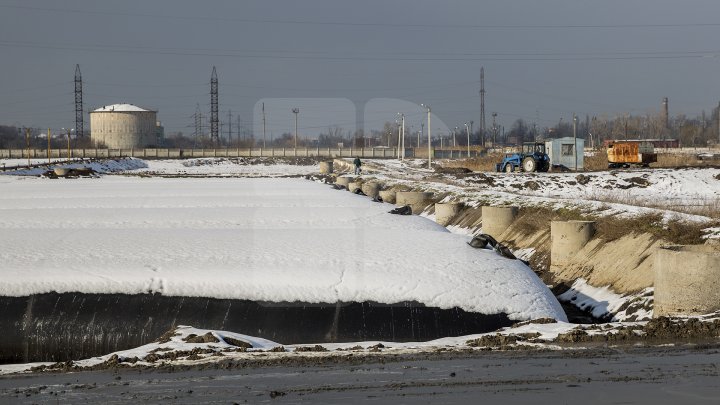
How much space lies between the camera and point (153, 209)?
125 ft

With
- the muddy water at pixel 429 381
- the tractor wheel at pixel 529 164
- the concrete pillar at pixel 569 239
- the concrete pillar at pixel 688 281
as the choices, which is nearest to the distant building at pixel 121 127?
the tractor wheel at pixel 529 164

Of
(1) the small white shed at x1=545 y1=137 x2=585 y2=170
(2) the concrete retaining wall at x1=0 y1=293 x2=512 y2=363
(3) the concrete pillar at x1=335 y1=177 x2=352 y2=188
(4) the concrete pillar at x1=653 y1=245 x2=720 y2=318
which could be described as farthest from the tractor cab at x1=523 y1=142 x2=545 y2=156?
(2) the concrete retaining wall at x1=0 y1=293 x2=512 y2=363

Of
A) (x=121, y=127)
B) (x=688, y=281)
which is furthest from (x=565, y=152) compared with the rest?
(x=121, y=127)

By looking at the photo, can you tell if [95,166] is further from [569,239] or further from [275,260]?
[275,260]

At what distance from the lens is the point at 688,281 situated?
17.7 m

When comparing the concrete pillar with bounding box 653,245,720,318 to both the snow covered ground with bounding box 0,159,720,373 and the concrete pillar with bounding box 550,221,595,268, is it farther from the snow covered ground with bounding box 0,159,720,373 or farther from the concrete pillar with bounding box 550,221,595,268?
the concrete pillar with bounding box 550,221,595,268

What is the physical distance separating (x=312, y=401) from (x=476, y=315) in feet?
22.7

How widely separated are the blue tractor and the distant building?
359ft

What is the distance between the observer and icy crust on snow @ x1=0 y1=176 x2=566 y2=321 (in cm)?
1892

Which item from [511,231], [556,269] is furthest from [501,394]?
[511,231]

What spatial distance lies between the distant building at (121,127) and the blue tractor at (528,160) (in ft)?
359

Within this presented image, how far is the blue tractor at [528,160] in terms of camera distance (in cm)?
6781

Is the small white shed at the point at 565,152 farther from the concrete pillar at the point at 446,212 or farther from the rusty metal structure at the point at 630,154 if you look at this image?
the concrete pillar at the point at 446,212

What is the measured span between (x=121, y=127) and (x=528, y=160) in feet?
372
